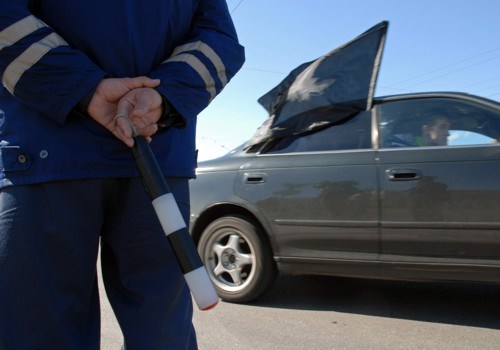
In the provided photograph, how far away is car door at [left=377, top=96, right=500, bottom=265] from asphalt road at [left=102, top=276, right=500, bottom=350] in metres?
0.45

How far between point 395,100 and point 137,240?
114 inches

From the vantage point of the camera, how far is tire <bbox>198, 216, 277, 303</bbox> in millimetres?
3748

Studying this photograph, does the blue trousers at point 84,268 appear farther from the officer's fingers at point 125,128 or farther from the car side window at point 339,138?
the car side window at point 339,138

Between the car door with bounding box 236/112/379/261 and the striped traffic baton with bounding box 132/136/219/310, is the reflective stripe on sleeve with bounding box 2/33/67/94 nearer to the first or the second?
the striped traffic baton with bounding box 132/136/219/310

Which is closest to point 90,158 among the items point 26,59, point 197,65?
point 26,59

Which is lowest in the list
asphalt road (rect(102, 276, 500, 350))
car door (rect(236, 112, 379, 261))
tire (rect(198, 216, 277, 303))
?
asphalt road (rect(102, 276, 500, 350))

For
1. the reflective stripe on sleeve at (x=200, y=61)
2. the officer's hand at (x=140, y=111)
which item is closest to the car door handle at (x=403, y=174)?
the reflective stripe on sleeve at (x=200, y=61)

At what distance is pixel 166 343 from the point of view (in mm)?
1263

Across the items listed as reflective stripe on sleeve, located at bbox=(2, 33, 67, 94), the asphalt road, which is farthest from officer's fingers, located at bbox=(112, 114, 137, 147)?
the asphalt road

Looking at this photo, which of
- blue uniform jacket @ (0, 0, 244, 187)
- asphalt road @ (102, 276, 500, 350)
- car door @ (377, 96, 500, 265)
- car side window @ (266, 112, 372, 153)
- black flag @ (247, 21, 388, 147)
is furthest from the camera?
black flag @ (247, 21, 388, 147)

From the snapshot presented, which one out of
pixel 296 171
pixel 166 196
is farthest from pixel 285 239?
pixel 166 196

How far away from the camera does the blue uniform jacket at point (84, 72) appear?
3.63ft

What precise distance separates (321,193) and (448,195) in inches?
33.5

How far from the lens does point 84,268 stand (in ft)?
3.97
